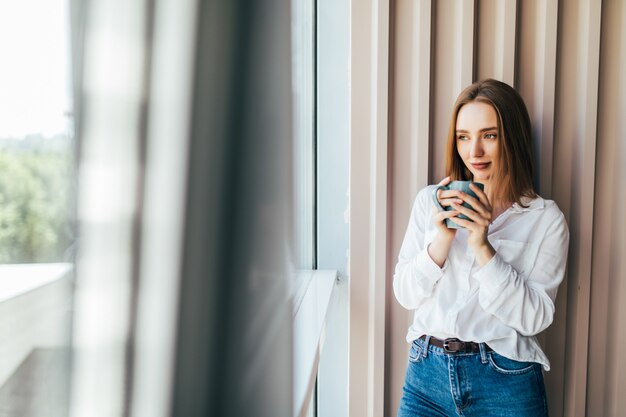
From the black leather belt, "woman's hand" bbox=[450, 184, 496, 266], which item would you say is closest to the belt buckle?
the black leather belt

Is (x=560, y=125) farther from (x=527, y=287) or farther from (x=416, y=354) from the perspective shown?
(x=416, y=354)

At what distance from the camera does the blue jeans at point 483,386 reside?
1181mm

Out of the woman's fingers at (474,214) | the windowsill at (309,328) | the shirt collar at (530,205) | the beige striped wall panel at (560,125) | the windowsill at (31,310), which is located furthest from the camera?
the beige striped wall panel at (560,125)

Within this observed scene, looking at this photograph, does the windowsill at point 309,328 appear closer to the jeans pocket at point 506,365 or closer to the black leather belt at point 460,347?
the black leather belt at point 460,347

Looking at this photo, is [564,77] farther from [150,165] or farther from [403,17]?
[150,165]

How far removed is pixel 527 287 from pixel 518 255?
0.34 ft

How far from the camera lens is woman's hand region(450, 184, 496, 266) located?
3.75ft

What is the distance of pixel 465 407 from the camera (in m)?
1.18

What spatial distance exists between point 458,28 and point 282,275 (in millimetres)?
1470

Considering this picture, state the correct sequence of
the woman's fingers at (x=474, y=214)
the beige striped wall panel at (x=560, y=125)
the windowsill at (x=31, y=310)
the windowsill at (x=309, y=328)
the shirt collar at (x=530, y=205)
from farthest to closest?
the beige striped wall panel at (x=560, y=125) → the shirt collar at (x=530, y=205) → the woman's fingers at (x=474, y=214) → the windowsill at (x=309, y=328) → the windowsill at (x=31, y=310)

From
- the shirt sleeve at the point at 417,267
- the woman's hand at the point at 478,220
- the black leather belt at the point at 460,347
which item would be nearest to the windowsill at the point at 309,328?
the shirt sleeve at the point at 417,267

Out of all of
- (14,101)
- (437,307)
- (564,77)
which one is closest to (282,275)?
(14,101)

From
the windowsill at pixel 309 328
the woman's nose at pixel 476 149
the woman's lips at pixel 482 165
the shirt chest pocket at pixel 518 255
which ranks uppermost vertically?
the woman's nose at pixel 476 149

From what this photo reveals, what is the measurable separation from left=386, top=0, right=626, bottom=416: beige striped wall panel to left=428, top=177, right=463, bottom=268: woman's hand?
1.26ft
